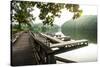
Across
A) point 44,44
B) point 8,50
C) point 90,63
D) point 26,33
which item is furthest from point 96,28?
point 8,50

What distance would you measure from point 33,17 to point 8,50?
0.49m

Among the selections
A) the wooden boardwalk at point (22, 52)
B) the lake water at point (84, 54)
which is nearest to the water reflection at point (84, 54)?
the lake water at point (84, 54)

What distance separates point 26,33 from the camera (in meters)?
2.33

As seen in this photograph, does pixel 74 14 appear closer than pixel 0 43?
No

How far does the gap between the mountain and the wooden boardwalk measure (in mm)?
498

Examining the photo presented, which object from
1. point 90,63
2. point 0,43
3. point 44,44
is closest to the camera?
point 0,43

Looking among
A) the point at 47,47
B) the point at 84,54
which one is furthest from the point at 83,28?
the point at 47,47

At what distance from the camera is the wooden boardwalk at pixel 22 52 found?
89.7 inches

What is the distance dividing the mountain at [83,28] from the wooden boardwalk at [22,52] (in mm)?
498

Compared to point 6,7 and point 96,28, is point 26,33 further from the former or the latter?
point 96,28

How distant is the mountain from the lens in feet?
8.20

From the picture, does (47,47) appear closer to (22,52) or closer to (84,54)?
(22,52)

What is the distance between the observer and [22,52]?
231cm

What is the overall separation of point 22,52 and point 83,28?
2.79ft
